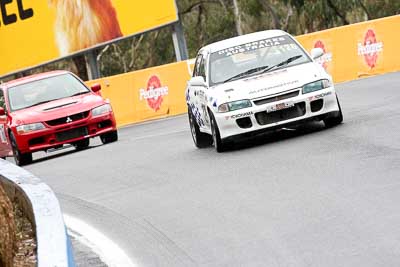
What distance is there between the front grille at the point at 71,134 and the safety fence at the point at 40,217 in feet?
33.2

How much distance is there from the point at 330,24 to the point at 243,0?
21.6 feet

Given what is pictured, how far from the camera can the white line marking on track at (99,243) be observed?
840cm

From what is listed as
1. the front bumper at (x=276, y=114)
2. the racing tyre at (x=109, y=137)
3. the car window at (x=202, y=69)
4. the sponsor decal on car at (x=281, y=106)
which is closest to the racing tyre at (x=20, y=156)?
the racing tyre at (x=109, y=137)

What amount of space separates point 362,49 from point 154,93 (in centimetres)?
544

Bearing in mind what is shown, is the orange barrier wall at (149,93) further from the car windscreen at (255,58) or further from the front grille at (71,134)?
the car windscreen at (255,58)

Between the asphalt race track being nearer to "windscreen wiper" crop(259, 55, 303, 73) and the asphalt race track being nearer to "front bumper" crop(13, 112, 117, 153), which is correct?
"windscreen wiper" crop(259, 55, 303, 73)

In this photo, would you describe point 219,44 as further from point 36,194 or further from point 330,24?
point 330,24

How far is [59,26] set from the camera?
38.3 meters

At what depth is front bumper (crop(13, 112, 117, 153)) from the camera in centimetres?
2031

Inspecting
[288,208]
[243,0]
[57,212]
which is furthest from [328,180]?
[243,0]

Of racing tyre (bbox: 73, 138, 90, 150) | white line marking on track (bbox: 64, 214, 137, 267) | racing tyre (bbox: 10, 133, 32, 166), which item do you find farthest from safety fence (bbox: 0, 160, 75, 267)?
racing tyre (bbox: 73, 138, 90, 150)

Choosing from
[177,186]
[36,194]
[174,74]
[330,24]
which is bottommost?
[330,24]

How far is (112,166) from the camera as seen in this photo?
16.1 m

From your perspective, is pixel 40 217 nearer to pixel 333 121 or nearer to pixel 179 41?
pixel 333 121
